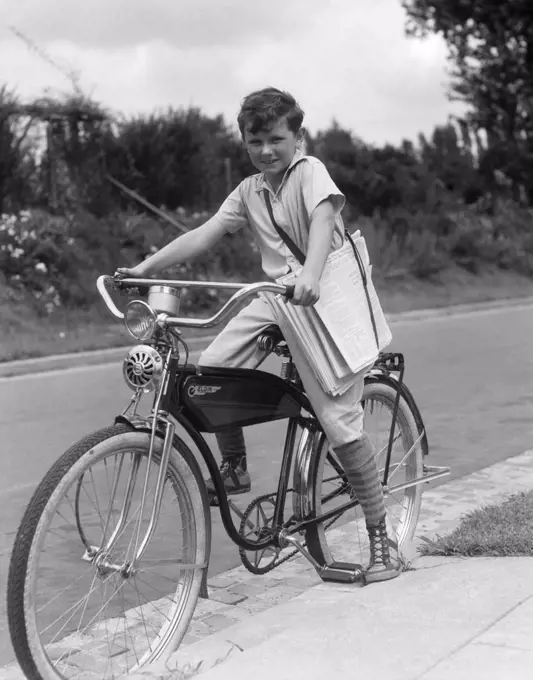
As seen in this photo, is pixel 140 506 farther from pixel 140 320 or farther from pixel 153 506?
pixel 140 320

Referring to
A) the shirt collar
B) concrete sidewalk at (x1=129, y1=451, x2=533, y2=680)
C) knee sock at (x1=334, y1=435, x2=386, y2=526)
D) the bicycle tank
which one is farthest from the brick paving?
the shirt collar

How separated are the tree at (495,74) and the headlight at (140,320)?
27623mm

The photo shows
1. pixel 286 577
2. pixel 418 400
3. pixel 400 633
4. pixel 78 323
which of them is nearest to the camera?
pixel 400 633

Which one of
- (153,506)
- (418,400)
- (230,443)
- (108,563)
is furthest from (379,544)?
(418,400)

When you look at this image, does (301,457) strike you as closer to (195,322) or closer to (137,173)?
(195,322)

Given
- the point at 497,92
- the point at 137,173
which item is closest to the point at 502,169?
the point at 497,92

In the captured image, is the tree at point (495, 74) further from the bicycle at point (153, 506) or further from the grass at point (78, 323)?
the bicycle at point (153, 506)

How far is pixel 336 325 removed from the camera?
3.71m

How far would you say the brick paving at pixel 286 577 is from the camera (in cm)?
362

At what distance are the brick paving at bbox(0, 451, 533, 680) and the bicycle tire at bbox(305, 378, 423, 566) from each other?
2 cm

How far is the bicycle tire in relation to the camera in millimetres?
4027

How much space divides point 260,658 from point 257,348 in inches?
44.8

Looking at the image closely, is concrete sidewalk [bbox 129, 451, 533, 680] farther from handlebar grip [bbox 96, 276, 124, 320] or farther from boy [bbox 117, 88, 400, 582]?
handlebar grip [bbox 96, 276, 124, 320]

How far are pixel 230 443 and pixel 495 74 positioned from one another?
28.2 m
